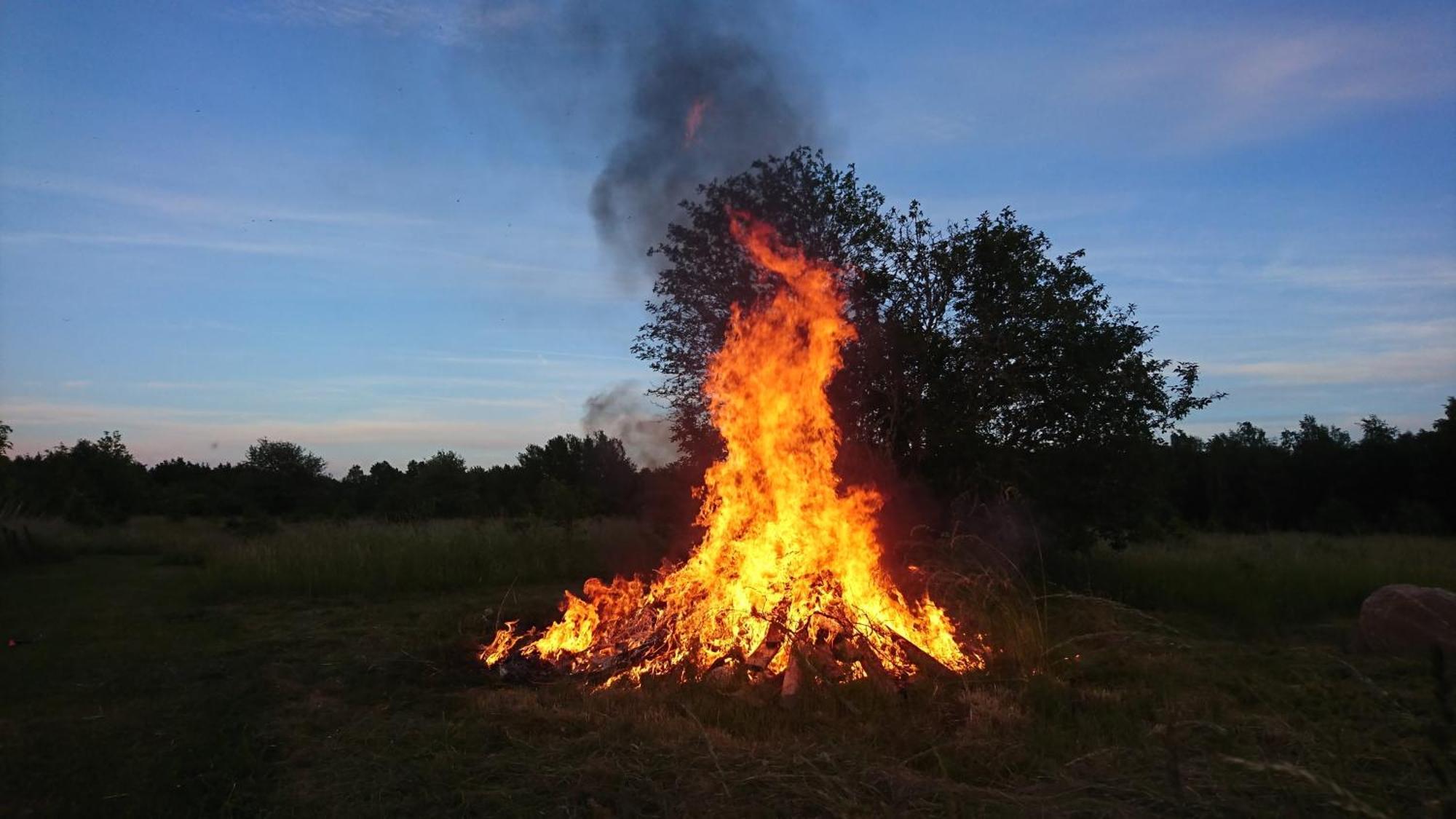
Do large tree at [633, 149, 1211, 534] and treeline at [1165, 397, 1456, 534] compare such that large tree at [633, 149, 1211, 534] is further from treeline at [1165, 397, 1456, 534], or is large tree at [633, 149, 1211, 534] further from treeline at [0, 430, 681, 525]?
treeline at [1165, 397, 1456, 534]

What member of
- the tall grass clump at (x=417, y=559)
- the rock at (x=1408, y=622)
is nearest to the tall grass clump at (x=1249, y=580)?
the rock at (x=1408, y=622)

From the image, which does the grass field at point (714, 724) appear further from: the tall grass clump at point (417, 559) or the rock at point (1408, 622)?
the tall grass clump at point (417, 559)

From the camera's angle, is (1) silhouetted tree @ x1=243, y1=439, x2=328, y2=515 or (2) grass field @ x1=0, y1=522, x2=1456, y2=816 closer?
(2) grass field @ x1=0, y1=522, x2=1456, y2=816

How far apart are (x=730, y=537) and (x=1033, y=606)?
304 centimetres

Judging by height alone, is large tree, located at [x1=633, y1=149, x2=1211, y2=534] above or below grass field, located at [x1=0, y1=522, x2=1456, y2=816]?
above

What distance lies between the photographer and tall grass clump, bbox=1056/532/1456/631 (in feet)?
35.1

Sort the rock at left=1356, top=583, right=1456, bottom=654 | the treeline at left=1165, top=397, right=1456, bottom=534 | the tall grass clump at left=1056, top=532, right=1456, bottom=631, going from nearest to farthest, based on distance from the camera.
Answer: the rock at left=1356, top=583, right=1456, bottom=654, the tall grass clump at left=1056, top=532, right=1456, bottom=631, the treeline at left=1165, top=397, right=1456, bottom=534

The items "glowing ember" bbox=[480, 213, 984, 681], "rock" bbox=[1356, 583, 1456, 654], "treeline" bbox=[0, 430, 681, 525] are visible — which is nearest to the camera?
"glowing ember" bbox=[480, 213, 984, 681]

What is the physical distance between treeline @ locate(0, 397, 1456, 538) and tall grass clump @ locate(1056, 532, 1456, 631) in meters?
5.23

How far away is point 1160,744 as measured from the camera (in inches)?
195

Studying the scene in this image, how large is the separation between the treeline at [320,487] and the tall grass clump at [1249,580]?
6.80 m

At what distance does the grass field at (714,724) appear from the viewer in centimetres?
438

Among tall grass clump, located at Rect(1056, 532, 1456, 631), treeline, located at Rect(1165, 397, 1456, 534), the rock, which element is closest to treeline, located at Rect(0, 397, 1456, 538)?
treeline, located at Rect(1165, 397, 1456, 534)

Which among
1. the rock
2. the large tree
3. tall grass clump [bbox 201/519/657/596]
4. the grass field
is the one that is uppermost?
the large tree
